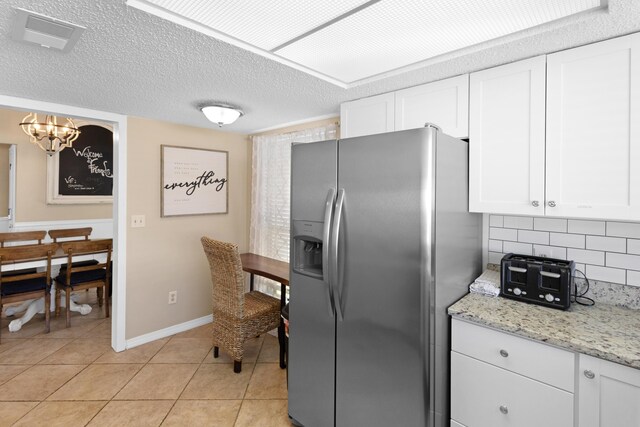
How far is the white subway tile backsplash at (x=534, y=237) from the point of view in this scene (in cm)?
194

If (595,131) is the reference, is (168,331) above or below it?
below

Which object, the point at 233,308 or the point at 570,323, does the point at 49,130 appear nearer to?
the point at 233,308

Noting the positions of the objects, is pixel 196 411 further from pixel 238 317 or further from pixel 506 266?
pixel 506 266

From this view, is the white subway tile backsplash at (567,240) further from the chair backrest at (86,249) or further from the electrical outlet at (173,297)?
the chair backrest at (86,249)

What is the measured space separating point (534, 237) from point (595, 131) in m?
0.70

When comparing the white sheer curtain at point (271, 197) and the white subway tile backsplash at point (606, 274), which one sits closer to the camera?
the white subway tile backsplash at point (606, 274)

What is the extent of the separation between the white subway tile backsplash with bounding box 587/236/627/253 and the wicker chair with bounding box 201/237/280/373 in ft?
7.39

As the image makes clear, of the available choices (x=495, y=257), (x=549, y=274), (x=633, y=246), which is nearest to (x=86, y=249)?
(x=495, y=257)

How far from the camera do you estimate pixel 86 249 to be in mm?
3586

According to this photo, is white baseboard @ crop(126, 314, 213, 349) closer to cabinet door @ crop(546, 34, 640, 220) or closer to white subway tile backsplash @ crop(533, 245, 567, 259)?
white subway tile backsplash @ crop(533, 245, 567, 259)

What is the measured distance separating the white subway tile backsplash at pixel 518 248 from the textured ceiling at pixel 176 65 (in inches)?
41.8

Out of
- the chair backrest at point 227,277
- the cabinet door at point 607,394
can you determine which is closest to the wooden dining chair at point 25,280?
the chair backrest at point 227,277

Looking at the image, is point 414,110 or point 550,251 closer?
point 550,251

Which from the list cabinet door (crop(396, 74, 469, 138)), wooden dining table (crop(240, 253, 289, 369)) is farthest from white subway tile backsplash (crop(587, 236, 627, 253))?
wooden dining table (crop(240, 253, 289, 369))
